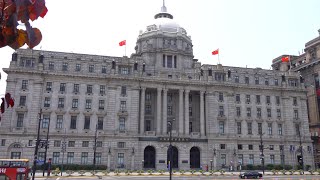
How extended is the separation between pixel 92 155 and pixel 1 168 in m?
33.8

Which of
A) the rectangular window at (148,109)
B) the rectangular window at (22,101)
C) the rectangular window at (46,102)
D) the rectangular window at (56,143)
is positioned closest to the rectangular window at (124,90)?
the rectangular window at (148,109)

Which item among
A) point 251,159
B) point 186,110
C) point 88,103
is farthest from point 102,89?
point 251,159

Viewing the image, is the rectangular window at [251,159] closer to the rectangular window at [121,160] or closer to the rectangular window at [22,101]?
the rectangular window at [121,160]

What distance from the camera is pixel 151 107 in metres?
74.9

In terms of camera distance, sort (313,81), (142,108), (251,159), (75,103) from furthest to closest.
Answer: (313,81) < (251,159) < (142,108) < (75,103)

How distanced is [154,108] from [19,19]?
236 feet

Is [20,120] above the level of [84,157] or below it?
above


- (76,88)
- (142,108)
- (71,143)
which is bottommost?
(71,143)

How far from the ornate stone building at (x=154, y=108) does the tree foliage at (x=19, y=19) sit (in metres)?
65.7

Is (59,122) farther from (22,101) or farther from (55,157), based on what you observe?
(22,101)

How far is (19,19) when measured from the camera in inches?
110

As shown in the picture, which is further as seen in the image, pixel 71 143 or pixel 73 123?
pixel 73 123

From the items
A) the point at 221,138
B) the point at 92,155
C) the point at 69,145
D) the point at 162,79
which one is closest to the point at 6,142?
the point at 69,145

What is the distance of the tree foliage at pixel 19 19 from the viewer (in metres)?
2.71
